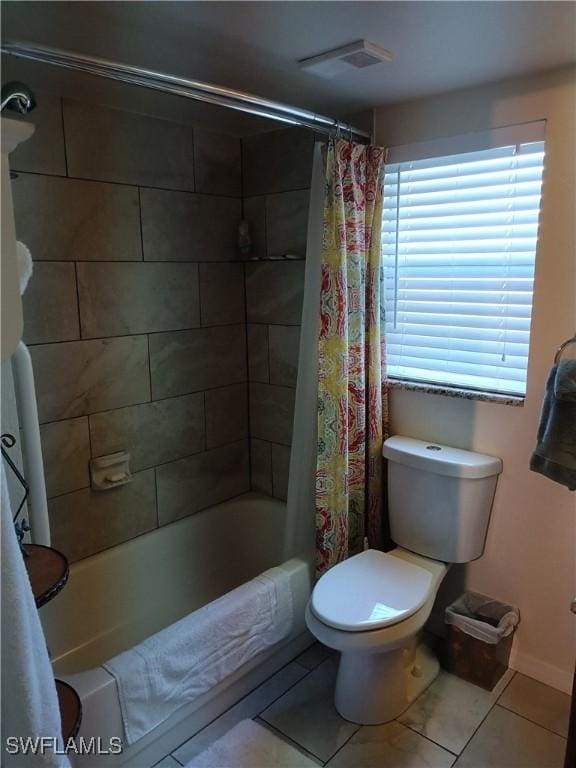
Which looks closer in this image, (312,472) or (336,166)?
(336,166)

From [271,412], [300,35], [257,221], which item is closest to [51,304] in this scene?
[257,221]

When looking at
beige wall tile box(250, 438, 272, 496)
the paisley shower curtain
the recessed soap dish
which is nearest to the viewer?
the paisley shower curtain

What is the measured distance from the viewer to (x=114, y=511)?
2.49 metres

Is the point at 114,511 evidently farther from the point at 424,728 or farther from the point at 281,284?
the point at 424,728

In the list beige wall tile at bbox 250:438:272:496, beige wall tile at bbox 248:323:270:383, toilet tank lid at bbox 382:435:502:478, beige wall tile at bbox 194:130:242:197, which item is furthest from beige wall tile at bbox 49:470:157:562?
beige wall tile at bbox 194:130:242:197

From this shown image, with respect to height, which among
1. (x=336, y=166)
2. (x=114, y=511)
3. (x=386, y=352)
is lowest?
(x=114, y=511)

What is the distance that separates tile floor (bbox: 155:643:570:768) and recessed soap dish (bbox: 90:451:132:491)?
0.99 metres

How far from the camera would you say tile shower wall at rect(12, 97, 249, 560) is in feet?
7.14

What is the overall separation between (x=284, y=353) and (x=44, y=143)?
1.33 meters

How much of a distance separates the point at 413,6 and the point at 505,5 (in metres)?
0.22

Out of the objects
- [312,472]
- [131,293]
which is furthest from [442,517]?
[131,293]

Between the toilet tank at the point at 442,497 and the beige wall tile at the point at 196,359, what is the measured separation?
0.95m

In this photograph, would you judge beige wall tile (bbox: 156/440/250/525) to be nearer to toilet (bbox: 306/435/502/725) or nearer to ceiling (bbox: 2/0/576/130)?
toilet (bbox: 306/435/502/725)

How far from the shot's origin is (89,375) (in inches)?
91.8
